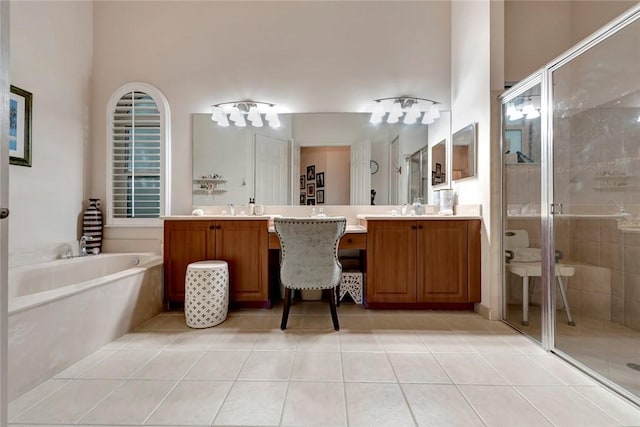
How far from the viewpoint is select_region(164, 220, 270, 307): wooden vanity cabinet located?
2539mm

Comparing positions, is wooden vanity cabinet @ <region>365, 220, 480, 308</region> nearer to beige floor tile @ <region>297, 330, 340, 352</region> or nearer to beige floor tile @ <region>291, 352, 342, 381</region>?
beige floor tile @ <region>297, 330, 340, 352</region>

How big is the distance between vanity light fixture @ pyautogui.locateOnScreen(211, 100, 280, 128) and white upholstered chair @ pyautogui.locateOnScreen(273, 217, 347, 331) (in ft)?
4.86

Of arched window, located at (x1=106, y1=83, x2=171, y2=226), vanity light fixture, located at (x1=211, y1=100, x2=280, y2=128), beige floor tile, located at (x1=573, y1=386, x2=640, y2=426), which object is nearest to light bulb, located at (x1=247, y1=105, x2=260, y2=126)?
vanity light fixture, located at (x1=211, y1=100, x2=280, y2=128)

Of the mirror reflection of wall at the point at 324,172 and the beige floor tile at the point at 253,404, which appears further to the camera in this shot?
the mirror reflection of wall at the point at 324,172

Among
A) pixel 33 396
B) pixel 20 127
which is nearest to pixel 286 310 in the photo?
pixel 33 396

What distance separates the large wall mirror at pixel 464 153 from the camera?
2.59 metres

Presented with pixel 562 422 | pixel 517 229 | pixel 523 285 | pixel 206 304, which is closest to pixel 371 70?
pixel 517 229

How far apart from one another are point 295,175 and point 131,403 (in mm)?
2286

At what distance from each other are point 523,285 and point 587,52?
1.58 m

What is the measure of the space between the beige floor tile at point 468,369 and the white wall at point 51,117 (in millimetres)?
3397

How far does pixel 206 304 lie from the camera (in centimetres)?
226

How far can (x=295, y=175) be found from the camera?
123 inches

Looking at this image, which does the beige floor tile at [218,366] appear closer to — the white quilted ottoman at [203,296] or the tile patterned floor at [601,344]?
the white quilted ottoman at [203,296]

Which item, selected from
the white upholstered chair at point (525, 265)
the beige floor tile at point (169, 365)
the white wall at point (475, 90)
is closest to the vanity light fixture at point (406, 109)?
the white wall at point (475, 90)
